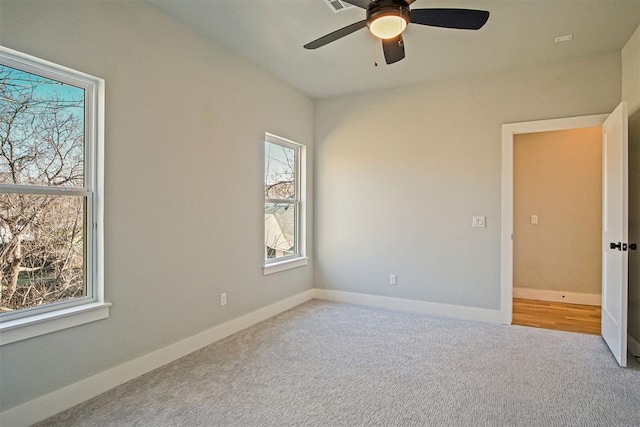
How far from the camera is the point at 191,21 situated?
2.86 meters

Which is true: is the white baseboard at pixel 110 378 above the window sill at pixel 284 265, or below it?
below

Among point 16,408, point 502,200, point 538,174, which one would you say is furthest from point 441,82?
point 16,408

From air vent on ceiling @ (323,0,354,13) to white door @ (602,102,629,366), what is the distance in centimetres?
226

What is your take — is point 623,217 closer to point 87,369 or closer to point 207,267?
point 207,267

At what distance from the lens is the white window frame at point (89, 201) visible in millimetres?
2092

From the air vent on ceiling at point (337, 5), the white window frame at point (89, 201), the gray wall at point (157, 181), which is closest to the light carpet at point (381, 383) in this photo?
the gray wall at point (157, 181)

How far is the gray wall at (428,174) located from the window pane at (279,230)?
0.40m

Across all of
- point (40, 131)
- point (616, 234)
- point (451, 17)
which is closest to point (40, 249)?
point (40, 131)

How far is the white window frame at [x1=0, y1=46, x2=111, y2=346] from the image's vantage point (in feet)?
6.86

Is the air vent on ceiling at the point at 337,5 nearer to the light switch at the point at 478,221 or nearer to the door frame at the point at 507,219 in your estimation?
the door frame at the point at 507,219

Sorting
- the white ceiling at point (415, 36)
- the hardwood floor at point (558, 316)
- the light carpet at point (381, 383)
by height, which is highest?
the white ceiling at point (415, 36)

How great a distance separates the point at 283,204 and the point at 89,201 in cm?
231

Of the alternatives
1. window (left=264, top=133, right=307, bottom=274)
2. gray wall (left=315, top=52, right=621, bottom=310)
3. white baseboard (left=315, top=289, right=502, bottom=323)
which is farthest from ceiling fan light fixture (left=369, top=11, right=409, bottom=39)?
white baseboard (left=315, top=289, right=502, bottom=323)

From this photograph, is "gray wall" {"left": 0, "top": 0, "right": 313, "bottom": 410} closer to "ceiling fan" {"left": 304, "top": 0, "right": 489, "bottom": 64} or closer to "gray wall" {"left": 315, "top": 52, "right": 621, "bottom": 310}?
"gray wall" {"left": 315, "top": 52, "right": 621, "bottom": 310}
